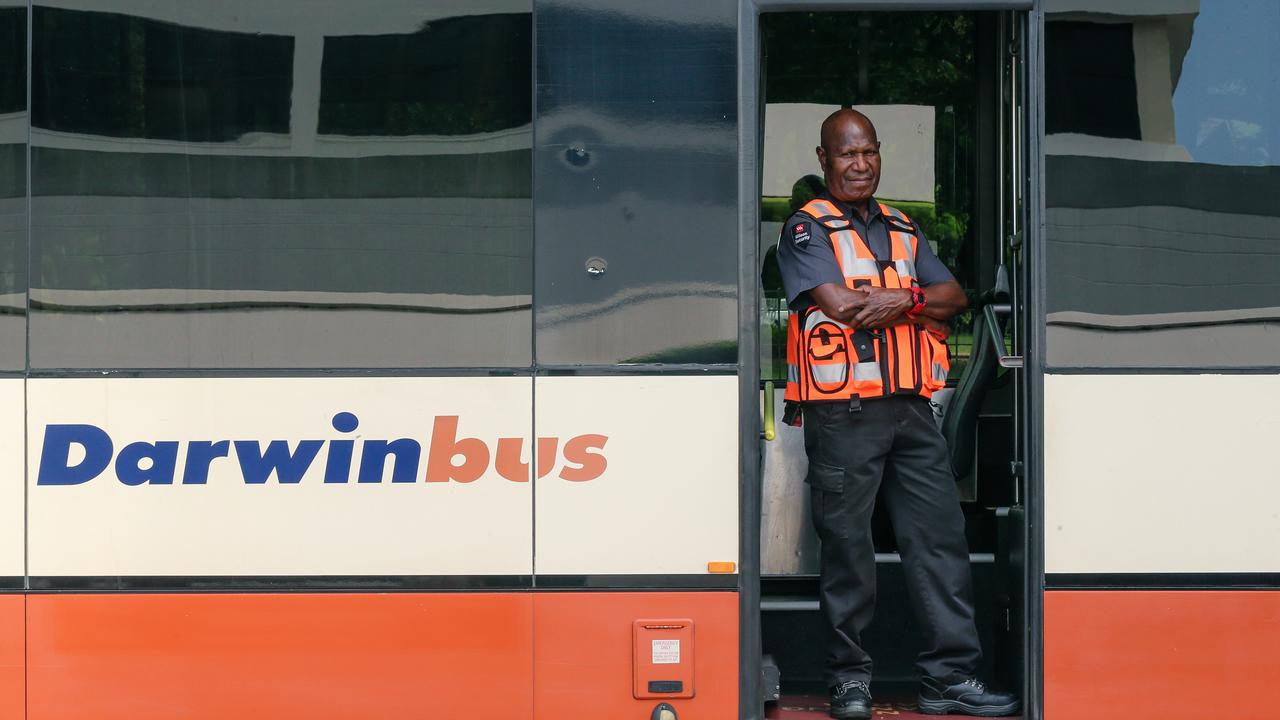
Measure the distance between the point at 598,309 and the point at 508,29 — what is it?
33.7 inches

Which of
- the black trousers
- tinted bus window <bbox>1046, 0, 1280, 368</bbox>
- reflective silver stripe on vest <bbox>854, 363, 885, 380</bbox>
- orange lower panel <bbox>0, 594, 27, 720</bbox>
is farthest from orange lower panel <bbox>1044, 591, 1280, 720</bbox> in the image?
orange lower panel <bbox>0, 594, 27, 720</bbox>

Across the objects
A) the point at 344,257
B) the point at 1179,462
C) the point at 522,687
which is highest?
the point at 344,257

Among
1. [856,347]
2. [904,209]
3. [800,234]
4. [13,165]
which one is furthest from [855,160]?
[13,165]

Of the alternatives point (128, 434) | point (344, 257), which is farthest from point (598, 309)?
point (128, 434)

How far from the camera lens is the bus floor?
146 inches

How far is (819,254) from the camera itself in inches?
146

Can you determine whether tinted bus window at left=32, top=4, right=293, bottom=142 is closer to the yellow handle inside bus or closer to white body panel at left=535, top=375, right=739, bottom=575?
white body panel at left=535, top=375, right=739, bottom=575

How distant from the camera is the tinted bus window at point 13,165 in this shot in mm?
3420

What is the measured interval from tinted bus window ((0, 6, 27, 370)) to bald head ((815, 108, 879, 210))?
245 centimetres

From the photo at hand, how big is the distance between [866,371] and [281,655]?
193 centimetres

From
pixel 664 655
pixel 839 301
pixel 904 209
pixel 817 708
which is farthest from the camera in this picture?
pixel 904 209

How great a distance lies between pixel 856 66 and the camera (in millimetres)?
4766

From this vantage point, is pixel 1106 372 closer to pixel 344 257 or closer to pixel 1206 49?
pixel 1206 49

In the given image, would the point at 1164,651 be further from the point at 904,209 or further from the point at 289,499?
the point at 289,499
